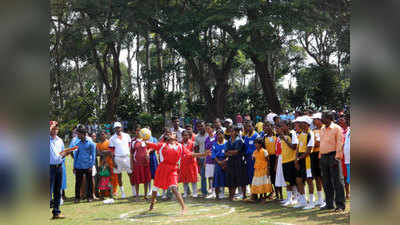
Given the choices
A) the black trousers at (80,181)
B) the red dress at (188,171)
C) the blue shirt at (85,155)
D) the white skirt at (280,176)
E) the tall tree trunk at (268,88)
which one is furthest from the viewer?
the tall tree trunk at (268,88)

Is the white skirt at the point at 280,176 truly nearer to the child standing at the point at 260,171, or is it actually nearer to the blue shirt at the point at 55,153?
the child standing at the point at 260,171

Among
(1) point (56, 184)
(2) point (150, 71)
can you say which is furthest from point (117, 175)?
(2) point (150, 71)

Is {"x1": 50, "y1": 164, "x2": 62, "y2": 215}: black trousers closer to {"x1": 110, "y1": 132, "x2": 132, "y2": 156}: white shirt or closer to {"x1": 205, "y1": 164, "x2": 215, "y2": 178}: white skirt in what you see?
{"x1": 110, "y1": 132, "x2": 132, "y2": 156}: white shirt

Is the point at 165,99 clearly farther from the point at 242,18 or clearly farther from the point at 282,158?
the point at 282,158

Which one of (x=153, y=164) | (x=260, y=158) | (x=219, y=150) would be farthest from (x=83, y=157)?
(x=260, y=158)

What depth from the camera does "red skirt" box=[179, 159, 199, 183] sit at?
11.1 meters

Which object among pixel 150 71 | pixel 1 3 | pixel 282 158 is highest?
pixel 150 71

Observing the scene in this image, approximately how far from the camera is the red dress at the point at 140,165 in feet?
37.0

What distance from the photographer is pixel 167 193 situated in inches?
455

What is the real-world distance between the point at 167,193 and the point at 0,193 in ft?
33.5

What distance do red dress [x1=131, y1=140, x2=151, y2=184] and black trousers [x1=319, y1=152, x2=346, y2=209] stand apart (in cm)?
475

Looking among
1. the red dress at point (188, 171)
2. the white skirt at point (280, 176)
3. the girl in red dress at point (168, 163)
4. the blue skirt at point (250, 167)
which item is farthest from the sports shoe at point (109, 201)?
the white skirt at point (280, 176)

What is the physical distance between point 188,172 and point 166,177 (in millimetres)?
2300

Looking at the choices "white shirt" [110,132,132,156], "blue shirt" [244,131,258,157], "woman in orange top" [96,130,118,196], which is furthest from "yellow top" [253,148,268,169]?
"woman in orange top" [96,130,118,196]
